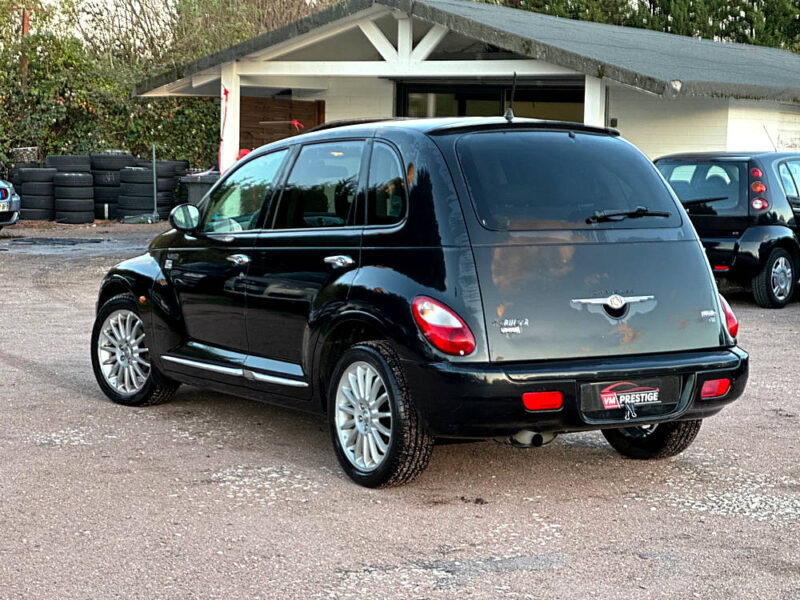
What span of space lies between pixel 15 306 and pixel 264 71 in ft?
33.5

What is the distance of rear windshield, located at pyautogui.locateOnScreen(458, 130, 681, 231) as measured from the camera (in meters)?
5.79

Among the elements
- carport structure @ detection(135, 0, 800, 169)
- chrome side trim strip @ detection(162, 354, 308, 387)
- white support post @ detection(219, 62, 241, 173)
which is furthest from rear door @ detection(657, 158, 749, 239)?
white support post @ detection(219, 62, 241, 173)

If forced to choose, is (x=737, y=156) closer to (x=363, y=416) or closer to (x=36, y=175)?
(x=363, y=416)

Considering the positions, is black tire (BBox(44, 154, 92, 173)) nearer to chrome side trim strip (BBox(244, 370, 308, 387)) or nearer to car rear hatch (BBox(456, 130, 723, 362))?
chrome side trim strip (BBox(244, 370, 308, 387))

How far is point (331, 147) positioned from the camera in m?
6.62

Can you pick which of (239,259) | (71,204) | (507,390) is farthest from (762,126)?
(507,390)

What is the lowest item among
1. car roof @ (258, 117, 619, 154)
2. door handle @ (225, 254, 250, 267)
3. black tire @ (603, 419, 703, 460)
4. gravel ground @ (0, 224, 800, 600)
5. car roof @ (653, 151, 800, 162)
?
gravel ground @ (0, 224, 800, 600)

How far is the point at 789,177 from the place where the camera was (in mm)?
13758

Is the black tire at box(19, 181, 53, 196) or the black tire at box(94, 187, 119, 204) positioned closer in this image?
the black tire at box(19, 181, 53, 196)

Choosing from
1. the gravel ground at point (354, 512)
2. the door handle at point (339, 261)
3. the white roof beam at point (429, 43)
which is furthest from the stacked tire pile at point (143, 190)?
the door handle at point (339, 261)

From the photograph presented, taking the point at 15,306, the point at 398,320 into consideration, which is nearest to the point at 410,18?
the point at 15,306

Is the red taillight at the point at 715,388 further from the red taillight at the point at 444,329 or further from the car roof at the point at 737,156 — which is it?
the car roof at the point at 737,156

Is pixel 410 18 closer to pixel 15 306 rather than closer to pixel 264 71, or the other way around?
pixel 264 71

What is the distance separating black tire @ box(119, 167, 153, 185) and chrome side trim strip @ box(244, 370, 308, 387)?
69.9 feet
